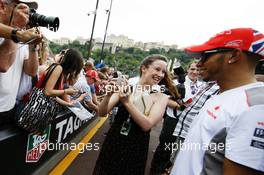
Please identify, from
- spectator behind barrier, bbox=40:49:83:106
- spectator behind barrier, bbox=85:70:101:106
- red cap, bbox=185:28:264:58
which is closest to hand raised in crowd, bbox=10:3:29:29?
spectator behind barrier, bbox=40:49:83:106

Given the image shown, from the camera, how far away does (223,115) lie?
4.79 ft

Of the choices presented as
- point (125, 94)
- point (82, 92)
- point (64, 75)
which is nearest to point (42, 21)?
point (125, 94)

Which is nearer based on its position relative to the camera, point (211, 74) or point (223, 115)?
point (223, 115)

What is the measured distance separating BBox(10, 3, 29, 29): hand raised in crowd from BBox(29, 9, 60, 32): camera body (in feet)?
0.18

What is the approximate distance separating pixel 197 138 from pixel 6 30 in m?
1.61

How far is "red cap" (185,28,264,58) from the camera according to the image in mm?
1588

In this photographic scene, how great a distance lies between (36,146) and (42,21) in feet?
5.99

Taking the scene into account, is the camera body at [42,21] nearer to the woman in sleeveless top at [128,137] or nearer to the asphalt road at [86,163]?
the woman in sleeveless top at [128,137]

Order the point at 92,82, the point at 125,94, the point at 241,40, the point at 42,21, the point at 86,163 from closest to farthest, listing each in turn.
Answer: the point at 241,40 → the point at 125,94 → the point at 42,21 → the point at 86,163 → the point at 92,82

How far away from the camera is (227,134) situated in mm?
1385

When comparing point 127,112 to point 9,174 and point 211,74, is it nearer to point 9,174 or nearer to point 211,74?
point 211,74

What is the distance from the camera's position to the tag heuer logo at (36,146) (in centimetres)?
332

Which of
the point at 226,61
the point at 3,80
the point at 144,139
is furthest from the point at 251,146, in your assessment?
the point at 3,80

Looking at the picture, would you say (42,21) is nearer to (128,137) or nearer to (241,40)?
(128,137)
